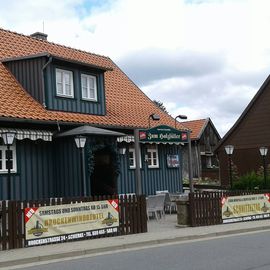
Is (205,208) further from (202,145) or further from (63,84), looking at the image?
(202,145)

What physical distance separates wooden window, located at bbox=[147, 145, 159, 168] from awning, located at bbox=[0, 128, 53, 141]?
6.25 metres

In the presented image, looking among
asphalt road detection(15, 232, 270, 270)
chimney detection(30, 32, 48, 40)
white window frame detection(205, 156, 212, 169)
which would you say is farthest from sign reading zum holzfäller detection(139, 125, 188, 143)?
white window frame detection(205, 156, 212, 169)

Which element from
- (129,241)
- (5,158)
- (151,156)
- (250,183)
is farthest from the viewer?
(250,183)

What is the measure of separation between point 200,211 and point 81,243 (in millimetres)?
5411

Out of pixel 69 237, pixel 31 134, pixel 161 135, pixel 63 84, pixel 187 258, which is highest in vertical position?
pixel 63 84

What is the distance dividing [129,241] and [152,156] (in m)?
11.2

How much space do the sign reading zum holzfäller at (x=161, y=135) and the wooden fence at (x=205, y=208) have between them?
2309 mm

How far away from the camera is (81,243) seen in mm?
13445

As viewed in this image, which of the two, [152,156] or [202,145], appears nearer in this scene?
[152,156]

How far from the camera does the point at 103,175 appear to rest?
22828 mm

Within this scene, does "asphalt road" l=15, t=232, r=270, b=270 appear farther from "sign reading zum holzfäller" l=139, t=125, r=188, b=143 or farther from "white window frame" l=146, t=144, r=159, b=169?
"white window frame" l=146, t=144, r=159, b=169

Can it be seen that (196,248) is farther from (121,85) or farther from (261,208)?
(121,85)

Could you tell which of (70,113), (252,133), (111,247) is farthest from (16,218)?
(252,133)

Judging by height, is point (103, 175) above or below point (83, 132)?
below
